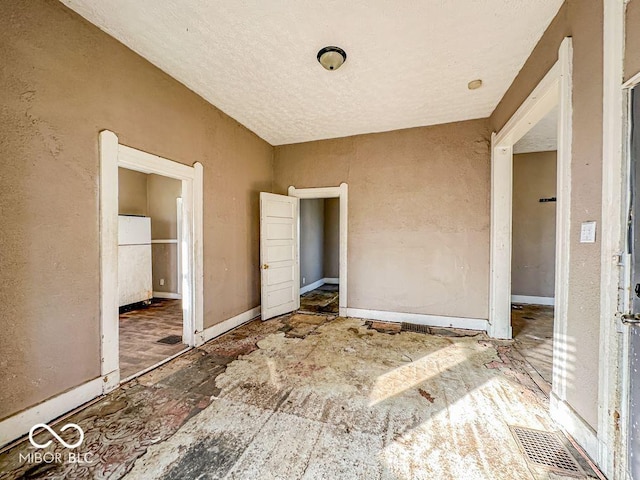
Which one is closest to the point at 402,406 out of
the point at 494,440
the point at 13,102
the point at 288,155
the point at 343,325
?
the point at 494,440

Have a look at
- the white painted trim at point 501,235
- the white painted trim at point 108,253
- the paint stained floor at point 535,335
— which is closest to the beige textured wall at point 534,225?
the paint stained floor at point 535,335

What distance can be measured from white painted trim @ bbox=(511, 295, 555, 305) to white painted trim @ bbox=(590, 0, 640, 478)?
15.1 feet

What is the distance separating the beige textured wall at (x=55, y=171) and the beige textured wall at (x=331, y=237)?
5522 mm

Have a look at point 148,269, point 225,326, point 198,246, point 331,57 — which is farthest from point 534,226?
point 148,269

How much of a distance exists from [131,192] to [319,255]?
4713mm

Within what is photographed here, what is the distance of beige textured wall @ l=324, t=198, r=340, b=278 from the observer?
7711mm

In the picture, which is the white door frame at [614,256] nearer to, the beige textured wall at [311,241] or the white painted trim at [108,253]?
the white painted trim at [108,253]

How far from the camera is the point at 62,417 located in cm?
188

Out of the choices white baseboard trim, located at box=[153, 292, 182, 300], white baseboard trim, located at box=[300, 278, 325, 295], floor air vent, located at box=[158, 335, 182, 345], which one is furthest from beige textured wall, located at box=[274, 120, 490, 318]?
white baseboard trim, located at box=[153, 292, 182, 300]

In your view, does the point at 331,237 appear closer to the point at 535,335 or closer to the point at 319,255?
the point at 319,255

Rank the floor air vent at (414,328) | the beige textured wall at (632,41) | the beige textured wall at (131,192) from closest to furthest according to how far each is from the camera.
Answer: the beige textured wall at (632,41) < the floor air vent at (414,328) < the beige textured wall at (131,192)

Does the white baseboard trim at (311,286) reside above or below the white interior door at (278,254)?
below

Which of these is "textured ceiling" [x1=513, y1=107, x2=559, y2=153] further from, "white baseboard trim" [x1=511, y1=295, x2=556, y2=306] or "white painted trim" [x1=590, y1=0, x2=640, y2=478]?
"white baseboard trim" [x1=511, y1=295, x2=556, y2=306]

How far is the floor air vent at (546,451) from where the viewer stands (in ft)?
4.83
